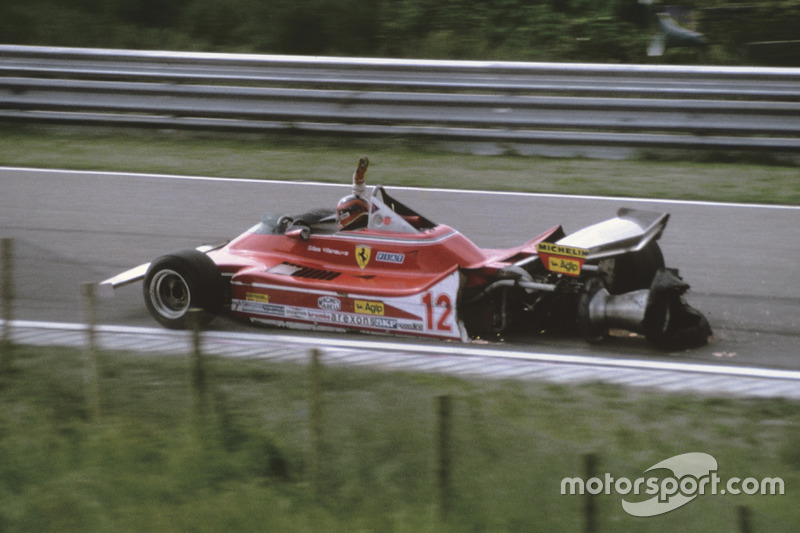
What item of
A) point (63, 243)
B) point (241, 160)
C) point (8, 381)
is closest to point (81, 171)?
point (241, 160)

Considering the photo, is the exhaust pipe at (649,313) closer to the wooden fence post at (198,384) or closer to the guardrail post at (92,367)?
the wooden fence post at (198,384)

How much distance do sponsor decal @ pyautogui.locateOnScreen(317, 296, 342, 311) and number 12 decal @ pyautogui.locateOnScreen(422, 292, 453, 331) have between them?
2.07 ft

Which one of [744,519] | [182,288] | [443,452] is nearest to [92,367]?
[443,452]

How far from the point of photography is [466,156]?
38.9ft

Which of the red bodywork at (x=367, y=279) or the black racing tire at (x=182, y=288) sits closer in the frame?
the red bodywork at (x=367, y=279)

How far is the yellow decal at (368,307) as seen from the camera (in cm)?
662

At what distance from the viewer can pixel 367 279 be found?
682 cm

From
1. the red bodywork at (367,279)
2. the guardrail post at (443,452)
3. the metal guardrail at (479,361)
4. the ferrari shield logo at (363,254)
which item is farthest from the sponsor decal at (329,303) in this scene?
the guardrail post at (443,452)

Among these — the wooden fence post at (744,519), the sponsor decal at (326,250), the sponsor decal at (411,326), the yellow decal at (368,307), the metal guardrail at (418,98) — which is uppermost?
the metal guardrail at (418,98)

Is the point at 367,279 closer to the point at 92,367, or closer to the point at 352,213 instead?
the point at 352,213

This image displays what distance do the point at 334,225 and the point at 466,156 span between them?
4.72m

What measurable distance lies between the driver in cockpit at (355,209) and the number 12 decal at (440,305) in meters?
0.87

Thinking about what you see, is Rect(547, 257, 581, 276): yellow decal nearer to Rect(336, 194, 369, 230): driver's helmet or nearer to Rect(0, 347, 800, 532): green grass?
Rect(0, 347, 800, 532): green grass

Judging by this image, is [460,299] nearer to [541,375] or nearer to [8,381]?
[541,375]
